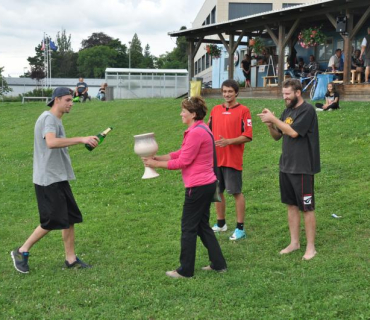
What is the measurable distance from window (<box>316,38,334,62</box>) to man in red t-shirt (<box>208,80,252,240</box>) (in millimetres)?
15201

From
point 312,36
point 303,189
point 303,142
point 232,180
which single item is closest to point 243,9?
point 312,36

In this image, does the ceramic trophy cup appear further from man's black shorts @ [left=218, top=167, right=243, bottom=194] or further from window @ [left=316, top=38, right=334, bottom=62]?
window @ [left=316, top=38, right=334, bottom=62]

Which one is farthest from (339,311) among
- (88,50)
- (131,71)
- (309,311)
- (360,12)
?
(88,50)

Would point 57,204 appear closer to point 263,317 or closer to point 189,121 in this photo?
point 189,121

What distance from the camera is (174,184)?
9141 millimetres

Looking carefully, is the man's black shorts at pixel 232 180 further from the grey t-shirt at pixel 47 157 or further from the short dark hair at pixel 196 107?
the grey t-shirt at pixel 47 157

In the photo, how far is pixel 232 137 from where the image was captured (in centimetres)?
573

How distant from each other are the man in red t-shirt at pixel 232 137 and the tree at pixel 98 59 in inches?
3464

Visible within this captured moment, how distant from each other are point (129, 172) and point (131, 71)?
91.8 ft

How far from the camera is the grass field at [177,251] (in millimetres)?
3902

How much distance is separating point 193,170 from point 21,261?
2032mm

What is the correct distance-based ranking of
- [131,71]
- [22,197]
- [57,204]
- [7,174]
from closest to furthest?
[57,204] → [22,197] → [7,174] → [131,71]

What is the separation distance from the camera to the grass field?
3902 millimetres

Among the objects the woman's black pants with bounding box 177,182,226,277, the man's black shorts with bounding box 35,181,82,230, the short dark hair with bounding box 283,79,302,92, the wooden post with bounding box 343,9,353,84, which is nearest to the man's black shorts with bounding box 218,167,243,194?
the woman's black pants with bounding box 177,182,226,277
